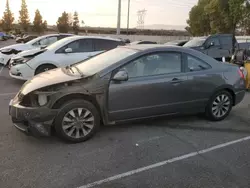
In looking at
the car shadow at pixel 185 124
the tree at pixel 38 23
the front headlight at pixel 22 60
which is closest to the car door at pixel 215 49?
the car shadow at pixel 185 124

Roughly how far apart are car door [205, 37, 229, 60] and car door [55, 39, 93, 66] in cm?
655

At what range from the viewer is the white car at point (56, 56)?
767 centimetres

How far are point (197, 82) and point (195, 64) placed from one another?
0.34 metres

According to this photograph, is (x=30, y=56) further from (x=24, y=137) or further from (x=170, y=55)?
(x=170, y=55)

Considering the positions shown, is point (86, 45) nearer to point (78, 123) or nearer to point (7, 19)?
point (78, 123)

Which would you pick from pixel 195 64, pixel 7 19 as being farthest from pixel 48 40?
pixel 7 19

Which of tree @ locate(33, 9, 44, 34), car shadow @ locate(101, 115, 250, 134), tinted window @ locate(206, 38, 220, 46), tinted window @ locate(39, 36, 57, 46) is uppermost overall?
tree @ locate(33, 9, 44, 34)

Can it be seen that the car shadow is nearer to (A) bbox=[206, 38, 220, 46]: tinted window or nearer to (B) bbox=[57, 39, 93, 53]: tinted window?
(B) bbox=[57, 39, 93, 53]: tinted window

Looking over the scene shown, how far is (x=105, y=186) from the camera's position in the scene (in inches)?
113

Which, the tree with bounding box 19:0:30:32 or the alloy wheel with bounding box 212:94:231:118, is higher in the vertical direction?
the tree with bounding box 19:0:30:32

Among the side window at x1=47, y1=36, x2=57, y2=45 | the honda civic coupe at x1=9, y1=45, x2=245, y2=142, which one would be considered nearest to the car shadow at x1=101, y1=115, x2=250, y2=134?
the honda civic coupe at x1=9, y1=45, x2=245, y2=142

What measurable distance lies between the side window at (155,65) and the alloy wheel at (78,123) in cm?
95

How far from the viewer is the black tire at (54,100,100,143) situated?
3.70 metres

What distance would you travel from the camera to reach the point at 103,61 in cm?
445
